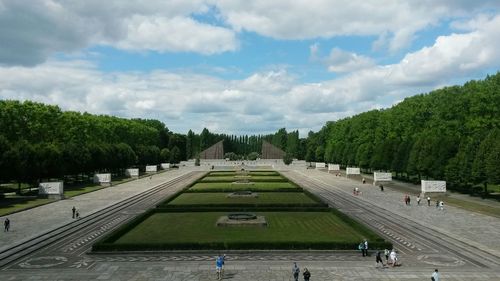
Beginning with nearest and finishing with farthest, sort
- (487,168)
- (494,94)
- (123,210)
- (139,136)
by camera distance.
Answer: (123,210), (487,168), (494,94), (139,136)

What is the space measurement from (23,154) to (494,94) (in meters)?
65.3

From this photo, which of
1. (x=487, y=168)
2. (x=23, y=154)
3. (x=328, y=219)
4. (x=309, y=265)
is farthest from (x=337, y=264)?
(x=23, y=154)

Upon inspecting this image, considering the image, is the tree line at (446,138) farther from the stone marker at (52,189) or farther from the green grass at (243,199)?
the stone marker at (52,189)

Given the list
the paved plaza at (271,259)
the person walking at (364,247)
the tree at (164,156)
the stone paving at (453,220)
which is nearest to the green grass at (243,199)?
the stone paving at (453,220)

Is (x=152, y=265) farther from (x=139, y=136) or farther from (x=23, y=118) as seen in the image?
(x=139, y=136)

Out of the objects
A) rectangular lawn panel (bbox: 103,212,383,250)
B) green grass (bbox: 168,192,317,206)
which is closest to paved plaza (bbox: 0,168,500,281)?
rectangular lawn panel (bbox: 103,212,383,250)

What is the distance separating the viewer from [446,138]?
71250 millimetres

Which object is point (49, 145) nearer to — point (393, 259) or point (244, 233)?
point (244, 233)

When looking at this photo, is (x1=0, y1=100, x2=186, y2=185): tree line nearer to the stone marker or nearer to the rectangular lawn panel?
the stone marker

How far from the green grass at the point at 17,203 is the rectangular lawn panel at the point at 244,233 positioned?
52.5 feet

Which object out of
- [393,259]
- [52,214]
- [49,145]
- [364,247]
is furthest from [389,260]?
[49,145]

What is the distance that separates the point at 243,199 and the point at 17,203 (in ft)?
Answer: 87.2

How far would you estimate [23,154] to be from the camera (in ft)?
208

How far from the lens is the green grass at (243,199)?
180 ft
